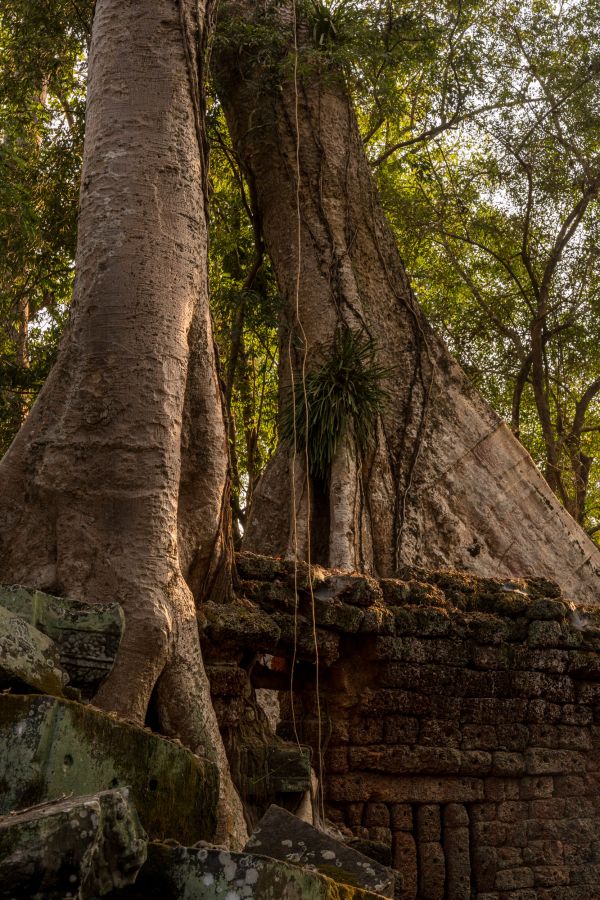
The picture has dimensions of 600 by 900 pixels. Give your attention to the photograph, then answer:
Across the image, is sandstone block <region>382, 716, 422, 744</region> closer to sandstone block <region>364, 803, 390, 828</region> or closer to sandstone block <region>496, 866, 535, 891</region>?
sandstone block <region>364, 803, 390, 828</region>

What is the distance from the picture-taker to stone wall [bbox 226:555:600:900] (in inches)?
211

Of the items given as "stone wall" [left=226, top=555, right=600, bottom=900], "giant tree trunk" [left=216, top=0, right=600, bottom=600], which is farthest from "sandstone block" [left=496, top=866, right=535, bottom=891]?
"giant tree trunk" [left=216, top=0, right=600, bottom=600]

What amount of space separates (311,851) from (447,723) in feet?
10.7

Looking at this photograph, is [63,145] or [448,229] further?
[448,229]

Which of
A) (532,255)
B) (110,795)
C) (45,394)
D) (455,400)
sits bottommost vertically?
(110,795)

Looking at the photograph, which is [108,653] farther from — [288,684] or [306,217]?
[306,217]

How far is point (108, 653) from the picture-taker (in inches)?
109

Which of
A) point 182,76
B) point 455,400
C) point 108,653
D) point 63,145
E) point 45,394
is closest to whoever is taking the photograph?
point 108,653

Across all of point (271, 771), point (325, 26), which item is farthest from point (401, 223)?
point (271, 771)

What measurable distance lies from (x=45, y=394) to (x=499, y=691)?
3.09 m

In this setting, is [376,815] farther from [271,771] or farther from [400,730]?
[271,771]

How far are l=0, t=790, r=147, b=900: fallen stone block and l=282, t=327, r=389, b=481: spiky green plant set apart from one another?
5.95m

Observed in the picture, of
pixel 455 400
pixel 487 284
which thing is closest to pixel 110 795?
pixel 455 400

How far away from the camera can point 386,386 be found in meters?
8.77
